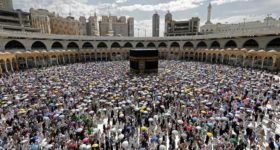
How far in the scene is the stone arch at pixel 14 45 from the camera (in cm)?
4016

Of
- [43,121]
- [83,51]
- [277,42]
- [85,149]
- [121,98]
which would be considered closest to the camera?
[85,149]

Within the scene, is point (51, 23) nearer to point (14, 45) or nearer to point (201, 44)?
point (14, 45)

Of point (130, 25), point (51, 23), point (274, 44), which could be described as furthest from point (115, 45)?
point (130, 25)

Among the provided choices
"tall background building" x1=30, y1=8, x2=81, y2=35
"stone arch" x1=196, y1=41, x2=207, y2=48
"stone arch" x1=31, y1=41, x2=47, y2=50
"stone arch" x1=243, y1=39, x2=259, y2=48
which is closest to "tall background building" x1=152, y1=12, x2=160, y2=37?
"tall background building" x1=30, y1=8, x2=81, y2=35

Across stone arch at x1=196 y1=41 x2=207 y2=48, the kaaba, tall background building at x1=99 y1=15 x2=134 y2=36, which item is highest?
tall background building at x1=99 y1=15 x2=134 y2=36

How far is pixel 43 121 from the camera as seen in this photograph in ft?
39.8

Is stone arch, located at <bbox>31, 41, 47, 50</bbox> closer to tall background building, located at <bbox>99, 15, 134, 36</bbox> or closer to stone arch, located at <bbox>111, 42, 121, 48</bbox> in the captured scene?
stone arch, located at <bbox>111, 42, 121, 48</bbox>

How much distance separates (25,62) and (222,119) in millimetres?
41714

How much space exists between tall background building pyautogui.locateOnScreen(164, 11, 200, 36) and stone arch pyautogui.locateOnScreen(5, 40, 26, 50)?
228 feet

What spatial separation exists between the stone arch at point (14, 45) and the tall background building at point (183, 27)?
6946cm

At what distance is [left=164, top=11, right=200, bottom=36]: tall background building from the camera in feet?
279

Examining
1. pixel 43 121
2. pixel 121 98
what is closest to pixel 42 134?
pixel 43 121

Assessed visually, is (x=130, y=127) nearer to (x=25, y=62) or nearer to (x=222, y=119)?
(x=222, y=119)

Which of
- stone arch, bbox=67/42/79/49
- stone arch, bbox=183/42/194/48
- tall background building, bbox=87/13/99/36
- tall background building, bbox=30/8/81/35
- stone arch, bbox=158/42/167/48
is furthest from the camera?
tall background building, bbox=87/13/99/36
